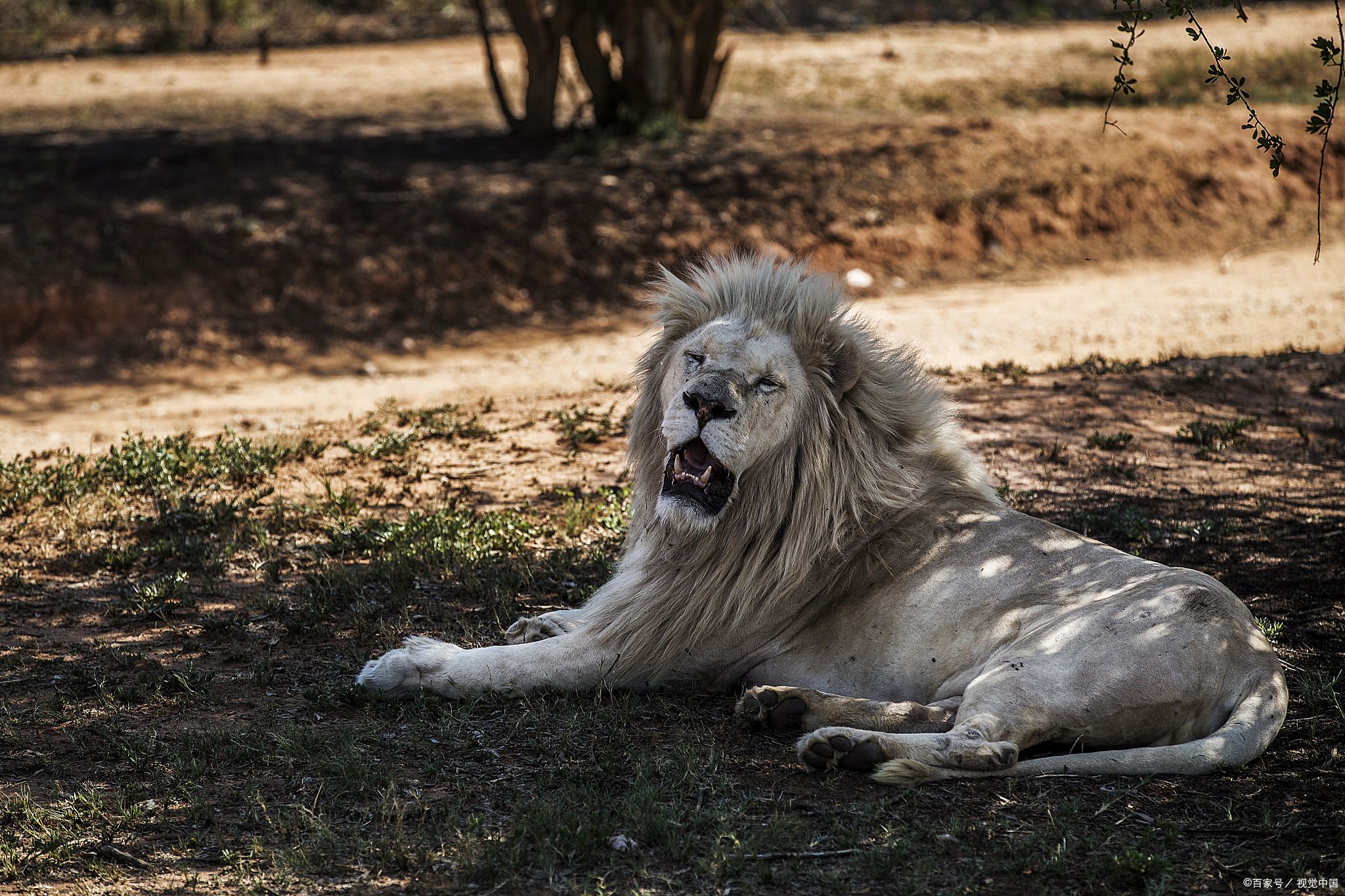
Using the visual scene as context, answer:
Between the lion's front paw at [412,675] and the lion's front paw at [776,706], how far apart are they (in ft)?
3.42

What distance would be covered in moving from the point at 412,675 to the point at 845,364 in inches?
74.1

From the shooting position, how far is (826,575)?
183 inches

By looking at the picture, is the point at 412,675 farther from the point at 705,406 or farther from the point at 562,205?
the point at 562,205

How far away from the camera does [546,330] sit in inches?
443

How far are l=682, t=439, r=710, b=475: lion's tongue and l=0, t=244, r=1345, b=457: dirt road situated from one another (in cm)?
351

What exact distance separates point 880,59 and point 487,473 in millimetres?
12614

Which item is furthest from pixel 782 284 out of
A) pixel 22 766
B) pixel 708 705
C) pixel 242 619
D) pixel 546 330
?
pixel 546 330

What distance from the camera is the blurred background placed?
10430 mm

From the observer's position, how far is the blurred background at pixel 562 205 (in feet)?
34.2

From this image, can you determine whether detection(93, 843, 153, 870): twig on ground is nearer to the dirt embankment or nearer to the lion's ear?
the lion's ear

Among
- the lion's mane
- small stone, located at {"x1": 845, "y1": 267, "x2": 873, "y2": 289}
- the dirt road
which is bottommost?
the dirt road

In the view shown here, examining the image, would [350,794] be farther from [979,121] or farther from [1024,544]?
[979,121]

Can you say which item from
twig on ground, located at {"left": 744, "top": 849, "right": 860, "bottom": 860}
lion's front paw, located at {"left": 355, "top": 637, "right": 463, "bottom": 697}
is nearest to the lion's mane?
lion's front paw, located at {"left": 355, "top": 637, "right": 463, "bottom": 697}

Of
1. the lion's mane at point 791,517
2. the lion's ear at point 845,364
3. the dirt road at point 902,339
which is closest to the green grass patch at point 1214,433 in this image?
the dirt road at point 902,339
